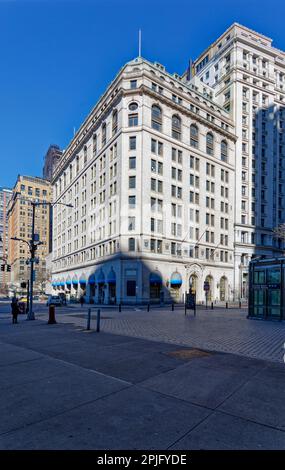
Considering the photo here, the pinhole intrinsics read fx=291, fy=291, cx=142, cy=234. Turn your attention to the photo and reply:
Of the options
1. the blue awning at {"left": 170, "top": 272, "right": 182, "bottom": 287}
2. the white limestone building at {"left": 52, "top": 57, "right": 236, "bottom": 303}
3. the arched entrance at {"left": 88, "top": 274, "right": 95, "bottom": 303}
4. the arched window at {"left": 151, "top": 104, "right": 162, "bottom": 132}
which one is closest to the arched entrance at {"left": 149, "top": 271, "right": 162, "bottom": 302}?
the white limestone building at {"left": 52, "top": 57, "right": 236, "bottom": 303}

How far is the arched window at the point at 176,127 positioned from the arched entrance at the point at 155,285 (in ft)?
78.4

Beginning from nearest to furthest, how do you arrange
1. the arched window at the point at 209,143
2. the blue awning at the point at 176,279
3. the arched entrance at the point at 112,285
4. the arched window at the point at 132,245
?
the arched window at the point at 132,245 < the arched entrance at the point at 112,285 < the blue awning at the point at 176,279 < the arched window at the point at 209,143

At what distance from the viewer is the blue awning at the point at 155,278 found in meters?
43.7

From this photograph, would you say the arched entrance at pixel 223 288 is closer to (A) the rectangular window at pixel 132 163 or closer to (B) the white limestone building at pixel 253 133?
(B) the white limestone building at pixel 253 133

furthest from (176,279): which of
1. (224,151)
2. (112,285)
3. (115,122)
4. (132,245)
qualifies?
(224,151)

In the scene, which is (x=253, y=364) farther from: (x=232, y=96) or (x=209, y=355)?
(x=232, y=96)

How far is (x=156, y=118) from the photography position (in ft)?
156

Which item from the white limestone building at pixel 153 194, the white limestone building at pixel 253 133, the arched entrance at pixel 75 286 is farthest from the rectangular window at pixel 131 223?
the white limestone building at pixel 253 133

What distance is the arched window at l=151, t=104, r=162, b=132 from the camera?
47.2 metres

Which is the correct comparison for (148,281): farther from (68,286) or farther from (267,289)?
(68,286)

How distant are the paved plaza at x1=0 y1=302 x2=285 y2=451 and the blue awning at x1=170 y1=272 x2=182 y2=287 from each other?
37254 mm

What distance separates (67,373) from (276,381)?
4.75m

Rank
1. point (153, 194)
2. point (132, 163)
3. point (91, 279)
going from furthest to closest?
point (91, 279) → point (153, 194) → point (132, 163)

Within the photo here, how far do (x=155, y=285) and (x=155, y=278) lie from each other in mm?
1542
